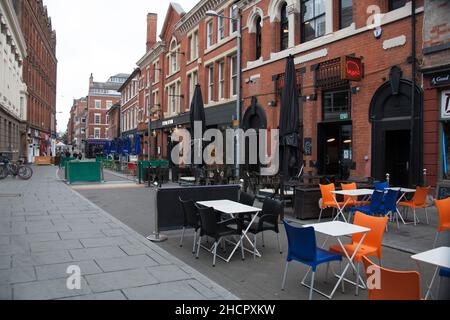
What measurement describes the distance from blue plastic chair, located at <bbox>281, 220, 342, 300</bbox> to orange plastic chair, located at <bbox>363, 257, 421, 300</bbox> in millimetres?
1278

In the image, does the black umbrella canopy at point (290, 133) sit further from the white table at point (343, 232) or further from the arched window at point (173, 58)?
the arched window at point (173, 58)

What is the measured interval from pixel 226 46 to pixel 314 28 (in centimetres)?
800

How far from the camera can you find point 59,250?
641 cm

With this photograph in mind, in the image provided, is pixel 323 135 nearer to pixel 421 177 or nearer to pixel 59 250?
pixel 421 177

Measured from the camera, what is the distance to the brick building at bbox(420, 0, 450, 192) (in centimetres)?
1020

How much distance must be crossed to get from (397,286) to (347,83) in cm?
1154

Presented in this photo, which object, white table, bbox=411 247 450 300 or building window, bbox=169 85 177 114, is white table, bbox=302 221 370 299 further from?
building window, bbox=169 85 177 114

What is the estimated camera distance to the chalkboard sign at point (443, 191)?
32.9 feet

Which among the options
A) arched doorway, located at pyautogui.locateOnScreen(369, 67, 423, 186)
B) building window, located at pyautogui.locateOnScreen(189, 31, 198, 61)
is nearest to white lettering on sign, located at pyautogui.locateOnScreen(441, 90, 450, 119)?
arched doorway, located at pyautogui.locateOnScreen(369, 67, 423, 186)

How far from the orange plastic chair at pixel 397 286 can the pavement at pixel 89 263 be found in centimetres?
185

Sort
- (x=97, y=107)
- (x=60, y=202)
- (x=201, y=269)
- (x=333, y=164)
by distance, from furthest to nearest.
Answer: (x=97, y=107)
(x=333, y=164)
(x=60, y=202)
(x=201, y=269)

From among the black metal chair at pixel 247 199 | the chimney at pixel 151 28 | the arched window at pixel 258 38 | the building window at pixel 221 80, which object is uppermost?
the chimney at pixel 151 28

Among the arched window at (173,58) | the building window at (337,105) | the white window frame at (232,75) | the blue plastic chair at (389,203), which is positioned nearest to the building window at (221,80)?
the white window frame at (232,75)
